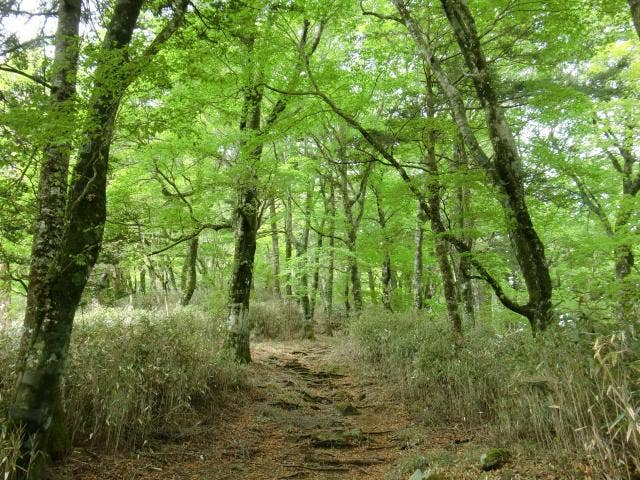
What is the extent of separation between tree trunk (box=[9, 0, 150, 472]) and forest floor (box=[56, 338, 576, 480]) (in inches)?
27.3

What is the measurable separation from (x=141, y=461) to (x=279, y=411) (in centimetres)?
276

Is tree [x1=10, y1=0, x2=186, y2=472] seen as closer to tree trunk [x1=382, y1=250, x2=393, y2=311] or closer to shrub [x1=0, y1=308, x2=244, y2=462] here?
shrub [x1=0, y1=308, x2=244, y2=462]

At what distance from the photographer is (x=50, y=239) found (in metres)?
4.23

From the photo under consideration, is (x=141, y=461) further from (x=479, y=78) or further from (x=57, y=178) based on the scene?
(x=479, y=78)

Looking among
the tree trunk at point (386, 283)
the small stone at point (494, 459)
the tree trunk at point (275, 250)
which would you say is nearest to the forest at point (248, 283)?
the small stone at point (494, 459)

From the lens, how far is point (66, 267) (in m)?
3.72

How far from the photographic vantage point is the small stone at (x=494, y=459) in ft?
11.6

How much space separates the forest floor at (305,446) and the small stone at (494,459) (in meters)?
0.09

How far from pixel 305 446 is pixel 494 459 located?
9.08 feet

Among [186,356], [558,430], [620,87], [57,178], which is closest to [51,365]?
[57,178]

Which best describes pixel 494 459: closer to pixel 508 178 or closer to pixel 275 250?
pixel 508 178

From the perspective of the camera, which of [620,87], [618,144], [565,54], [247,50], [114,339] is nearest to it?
[114,339]

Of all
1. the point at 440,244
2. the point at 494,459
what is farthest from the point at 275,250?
the point at 494,459

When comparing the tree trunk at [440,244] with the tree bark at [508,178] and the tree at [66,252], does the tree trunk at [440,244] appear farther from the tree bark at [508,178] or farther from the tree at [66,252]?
the tree at [66,252]
